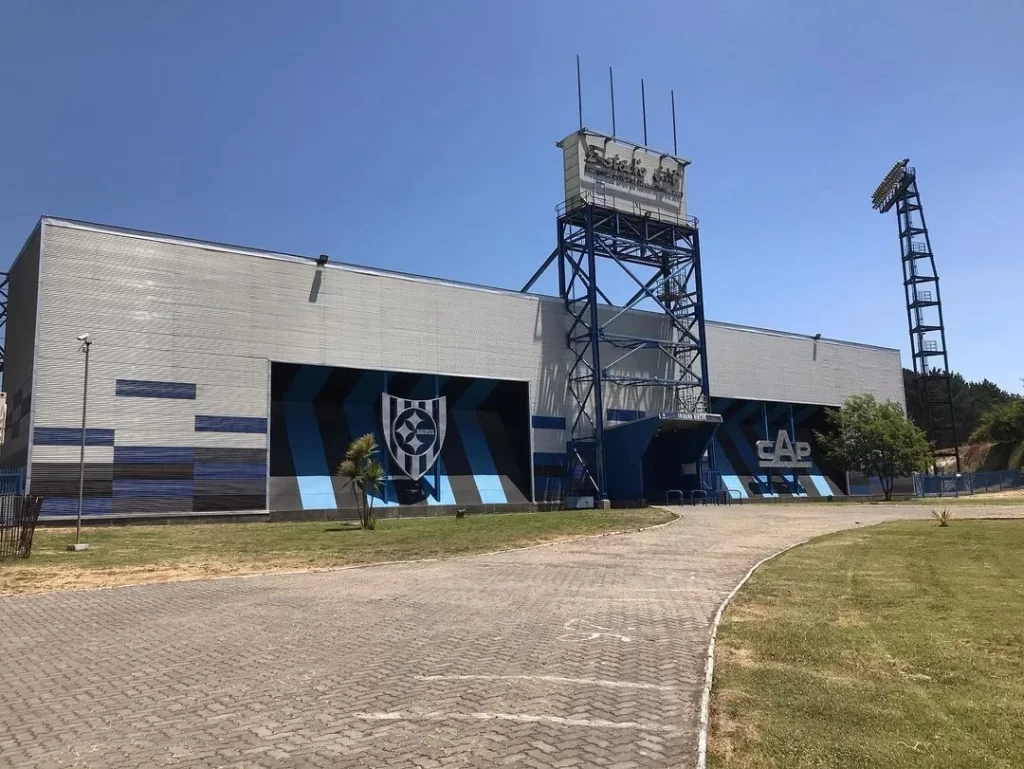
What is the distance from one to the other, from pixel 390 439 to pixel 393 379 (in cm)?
373

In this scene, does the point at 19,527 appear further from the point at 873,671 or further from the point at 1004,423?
the point at 1004,423

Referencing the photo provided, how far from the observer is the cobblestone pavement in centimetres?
551

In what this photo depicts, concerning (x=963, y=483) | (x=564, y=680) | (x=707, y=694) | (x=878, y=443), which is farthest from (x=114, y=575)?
(x=963, y=483)

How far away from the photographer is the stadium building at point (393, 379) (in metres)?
32.8

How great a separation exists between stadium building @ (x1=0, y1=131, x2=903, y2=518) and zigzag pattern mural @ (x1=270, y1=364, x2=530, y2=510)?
118mm

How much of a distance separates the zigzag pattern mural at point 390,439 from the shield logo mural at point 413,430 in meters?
0.06

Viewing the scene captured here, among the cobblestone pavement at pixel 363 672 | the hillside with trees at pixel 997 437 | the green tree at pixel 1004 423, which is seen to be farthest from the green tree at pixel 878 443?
the cobblestone pavement at pixel 363 672

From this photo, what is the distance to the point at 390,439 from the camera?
4019 cm

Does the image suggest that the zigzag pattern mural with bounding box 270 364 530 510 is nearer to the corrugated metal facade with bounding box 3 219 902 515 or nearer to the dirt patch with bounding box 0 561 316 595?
the corrugated metal facade with bounding box 3 219 902 515

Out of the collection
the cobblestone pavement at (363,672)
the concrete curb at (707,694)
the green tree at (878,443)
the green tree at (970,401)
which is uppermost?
the green tree at (970,401)

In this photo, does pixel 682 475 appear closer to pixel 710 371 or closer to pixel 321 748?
pixel 710 371

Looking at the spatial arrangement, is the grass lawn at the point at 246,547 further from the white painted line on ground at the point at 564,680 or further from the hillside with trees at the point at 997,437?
the hillside with trees at the point at 997,437

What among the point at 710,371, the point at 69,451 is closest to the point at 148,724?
the point at 69,451

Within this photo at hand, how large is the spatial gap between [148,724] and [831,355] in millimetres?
63701
